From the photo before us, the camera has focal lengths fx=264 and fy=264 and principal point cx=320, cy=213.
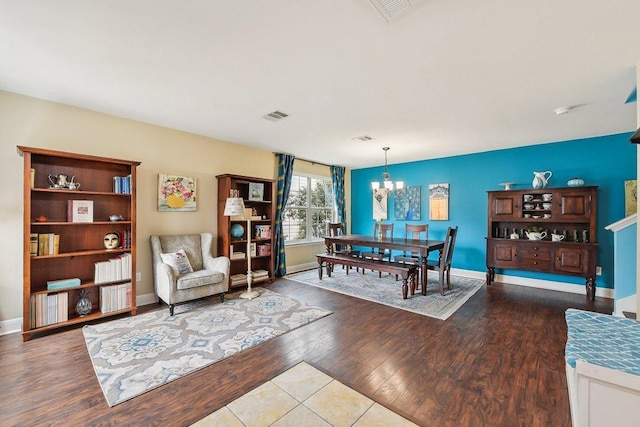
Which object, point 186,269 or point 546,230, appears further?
point 546,230

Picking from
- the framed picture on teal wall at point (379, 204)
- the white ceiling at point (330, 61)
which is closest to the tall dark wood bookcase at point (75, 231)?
the white ceiling at point (330, 61)

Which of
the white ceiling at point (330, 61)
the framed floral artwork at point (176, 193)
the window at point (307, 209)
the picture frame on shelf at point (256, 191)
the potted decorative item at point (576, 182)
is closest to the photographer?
the white ceiling at point (330, 61)

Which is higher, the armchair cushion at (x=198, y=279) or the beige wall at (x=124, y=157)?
the beige wall at (x=124, y=157)

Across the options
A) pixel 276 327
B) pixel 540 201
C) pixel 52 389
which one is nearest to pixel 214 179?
pixel 276 327

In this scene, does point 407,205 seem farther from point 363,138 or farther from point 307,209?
point 363,138

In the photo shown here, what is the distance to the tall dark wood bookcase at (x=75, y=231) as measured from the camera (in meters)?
2.67

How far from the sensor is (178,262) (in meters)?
3.55

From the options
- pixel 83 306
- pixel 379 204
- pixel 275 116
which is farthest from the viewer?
pixel 379 204

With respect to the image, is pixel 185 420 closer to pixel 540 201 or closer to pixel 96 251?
pixel 96 251

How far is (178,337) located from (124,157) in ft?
8.06

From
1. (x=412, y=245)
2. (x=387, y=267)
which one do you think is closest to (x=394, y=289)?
(x=387, y=267)

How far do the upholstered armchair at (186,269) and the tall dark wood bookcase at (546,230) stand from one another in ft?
15.3

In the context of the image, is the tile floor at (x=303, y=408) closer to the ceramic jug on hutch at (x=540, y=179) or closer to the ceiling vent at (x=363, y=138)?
the ceiling vent at (x=363, y=138)

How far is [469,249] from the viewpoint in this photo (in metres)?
5.34
